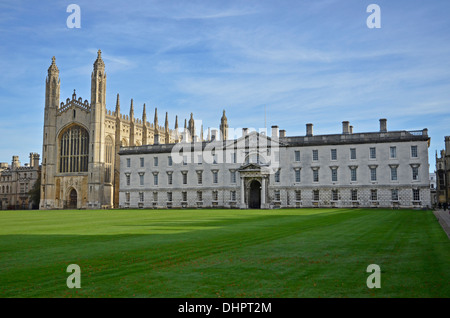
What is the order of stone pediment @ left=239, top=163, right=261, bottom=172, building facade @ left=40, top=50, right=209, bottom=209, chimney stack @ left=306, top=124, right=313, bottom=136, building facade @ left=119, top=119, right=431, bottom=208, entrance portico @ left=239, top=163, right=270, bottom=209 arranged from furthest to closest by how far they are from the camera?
building facade @ left=40, top=50, right=209, bottom=209 < entrance portico @ left=239, top=163, right=270, bottom=209 < stone pediment @ left=239, top=163, right=261, bottom=172 < chimney stack @ left=306, top=124, right=313, bottom=136 < building facade @ left=119, top=119, right=431, bottom=208

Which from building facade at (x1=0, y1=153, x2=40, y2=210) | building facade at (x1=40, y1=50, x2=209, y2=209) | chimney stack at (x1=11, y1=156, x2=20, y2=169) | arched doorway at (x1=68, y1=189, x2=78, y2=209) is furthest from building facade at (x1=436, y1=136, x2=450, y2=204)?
chimney stack at (x1=11, y1=156, x2=20, y2=169)

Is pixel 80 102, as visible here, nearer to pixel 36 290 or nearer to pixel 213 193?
pixel 213 193

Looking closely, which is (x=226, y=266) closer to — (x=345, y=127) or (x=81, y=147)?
(x=345, y=127)

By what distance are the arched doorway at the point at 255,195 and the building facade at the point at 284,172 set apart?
14 cm

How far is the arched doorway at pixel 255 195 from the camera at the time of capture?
60219 millimetres

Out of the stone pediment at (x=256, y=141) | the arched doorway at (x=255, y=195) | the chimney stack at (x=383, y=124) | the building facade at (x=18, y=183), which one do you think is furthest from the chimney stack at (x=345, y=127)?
the building facade at (x=18, y=183)

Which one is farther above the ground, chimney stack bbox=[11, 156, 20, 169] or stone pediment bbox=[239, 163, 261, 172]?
chimney stack bbox=[11, 156, 20, 169]

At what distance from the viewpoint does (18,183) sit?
94.8 meters

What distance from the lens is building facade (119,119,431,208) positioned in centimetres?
5159

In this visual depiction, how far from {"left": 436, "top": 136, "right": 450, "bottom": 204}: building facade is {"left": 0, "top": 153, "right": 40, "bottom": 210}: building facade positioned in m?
80.2

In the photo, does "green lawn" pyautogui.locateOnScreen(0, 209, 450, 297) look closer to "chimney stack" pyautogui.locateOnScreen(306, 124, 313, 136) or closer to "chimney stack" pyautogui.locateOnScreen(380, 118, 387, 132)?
"chimney stack" pyautogui.locateOnScreen(380, 118, 387, 132)

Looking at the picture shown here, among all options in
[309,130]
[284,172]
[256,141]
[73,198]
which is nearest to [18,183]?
[73,198]

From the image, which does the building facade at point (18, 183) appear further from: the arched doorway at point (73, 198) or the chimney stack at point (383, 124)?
the chimney stack at point (383, 124)

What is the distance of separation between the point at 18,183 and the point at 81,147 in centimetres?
3174
